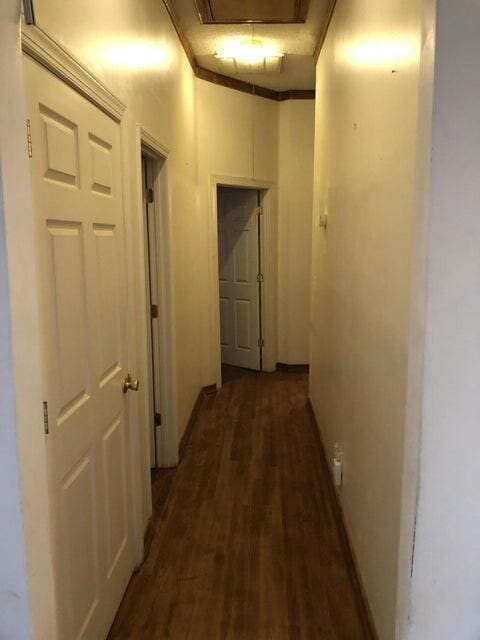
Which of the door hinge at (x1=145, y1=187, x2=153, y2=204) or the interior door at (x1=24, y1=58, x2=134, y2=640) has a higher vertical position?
the door hinge at (x1=145, y1=187, x2=153, y2=204)

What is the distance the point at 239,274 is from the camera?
18.3 feet

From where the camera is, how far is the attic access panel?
305cm

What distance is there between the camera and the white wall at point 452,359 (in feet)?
3.18

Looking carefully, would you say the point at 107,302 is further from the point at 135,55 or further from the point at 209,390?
the point at 209,390

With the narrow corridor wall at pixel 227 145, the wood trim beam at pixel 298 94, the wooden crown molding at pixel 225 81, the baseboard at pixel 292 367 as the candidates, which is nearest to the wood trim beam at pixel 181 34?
the wooden crown molding at pixel 225 81

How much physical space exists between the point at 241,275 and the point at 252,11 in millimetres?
2799

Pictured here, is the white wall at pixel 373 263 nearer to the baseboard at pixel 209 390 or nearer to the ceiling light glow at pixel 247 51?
the ceiling light glow at pixel 247 51

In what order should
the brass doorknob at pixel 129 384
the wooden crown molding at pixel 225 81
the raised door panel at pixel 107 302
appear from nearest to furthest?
1. the raised door panel at pixel 107 302
2. the brass doorknob at pixel 129 384
3. the wooden crown molding at pixel 225 81

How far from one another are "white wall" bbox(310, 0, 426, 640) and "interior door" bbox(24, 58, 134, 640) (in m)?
→ 0.98

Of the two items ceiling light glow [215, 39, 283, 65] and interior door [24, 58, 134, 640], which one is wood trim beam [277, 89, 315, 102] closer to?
ceiling light glow [215, 39, 283, 65]

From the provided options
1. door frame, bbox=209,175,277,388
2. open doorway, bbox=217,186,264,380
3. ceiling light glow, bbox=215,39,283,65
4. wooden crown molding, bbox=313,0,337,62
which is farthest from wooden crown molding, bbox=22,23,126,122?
open doorway, bbox=217,186,264,380

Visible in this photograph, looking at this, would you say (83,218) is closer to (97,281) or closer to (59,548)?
(97,281)

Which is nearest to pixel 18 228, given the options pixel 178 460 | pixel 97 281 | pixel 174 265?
pixel 97 281

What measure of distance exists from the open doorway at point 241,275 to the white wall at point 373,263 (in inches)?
90.6
